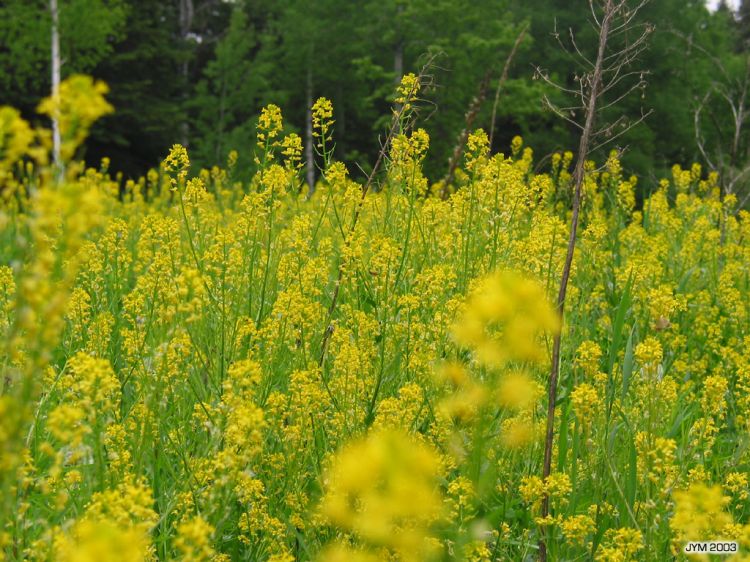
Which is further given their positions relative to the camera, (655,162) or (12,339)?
(655,162)

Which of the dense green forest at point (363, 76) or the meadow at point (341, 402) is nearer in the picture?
the meadow at point (341, 402)

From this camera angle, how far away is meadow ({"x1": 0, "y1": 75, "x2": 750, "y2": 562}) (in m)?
1.18

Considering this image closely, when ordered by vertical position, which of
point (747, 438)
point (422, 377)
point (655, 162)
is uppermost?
point (655, 162)

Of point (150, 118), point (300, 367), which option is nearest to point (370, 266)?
point (300, 367)

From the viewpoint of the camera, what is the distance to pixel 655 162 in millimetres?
21734

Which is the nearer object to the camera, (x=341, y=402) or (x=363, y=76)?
(x=341, y=402)

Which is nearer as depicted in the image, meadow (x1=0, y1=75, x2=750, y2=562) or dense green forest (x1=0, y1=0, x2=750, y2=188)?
meadow (x1=0, y1=75, x2=750, y2=562)

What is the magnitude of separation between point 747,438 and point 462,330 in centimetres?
191

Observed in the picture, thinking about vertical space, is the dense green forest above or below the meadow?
above

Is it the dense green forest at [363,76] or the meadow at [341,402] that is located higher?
the dense green forest at [363,76]

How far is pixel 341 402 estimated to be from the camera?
2.35 meters

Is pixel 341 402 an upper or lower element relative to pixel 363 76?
lower

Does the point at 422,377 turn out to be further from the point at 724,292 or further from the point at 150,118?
the point at 150,118

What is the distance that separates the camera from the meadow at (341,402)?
1177 millimetres
